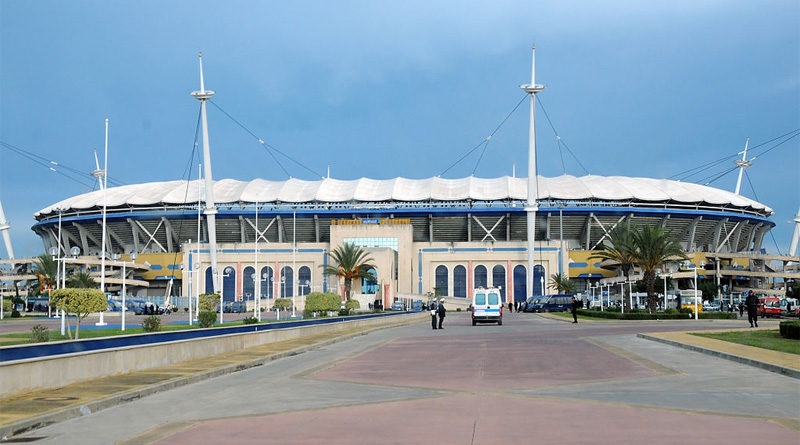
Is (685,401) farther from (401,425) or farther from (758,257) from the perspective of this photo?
(758,257)

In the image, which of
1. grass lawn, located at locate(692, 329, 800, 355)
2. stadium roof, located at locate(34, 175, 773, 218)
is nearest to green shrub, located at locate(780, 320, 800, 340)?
grass lawn, located at locate(692, 329, 800, 355)

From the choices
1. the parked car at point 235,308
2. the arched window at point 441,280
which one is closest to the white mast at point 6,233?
the parked car at point 235,308

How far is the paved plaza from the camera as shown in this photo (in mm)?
9875

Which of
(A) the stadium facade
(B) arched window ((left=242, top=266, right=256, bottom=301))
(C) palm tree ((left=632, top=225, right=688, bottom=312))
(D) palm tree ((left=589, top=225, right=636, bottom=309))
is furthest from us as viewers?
(B) arched window ((left=242, top=266, right=256, bottom=301))

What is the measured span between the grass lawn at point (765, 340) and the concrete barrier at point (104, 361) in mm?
16129

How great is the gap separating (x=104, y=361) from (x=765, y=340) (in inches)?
817

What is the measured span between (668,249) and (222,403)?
176 feet

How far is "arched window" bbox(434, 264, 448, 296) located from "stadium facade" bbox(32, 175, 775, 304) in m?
0.14

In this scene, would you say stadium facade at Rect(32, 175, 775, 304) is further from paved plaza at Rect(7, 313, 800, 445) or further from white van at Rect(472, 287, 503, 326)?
paved plaza at Rect(7, 313, 800, 445)

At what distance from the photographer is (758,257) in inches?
4451

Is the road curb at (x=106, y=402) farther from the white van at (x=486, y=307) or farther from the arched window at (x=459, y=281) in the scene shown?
the arched window at (x=459, y=281)

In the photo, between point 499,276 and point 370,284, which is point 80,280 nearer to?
point 370,284

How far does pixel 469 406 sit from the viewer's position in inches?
489

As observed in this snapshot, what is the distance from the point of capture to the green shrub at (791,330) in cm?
2697
